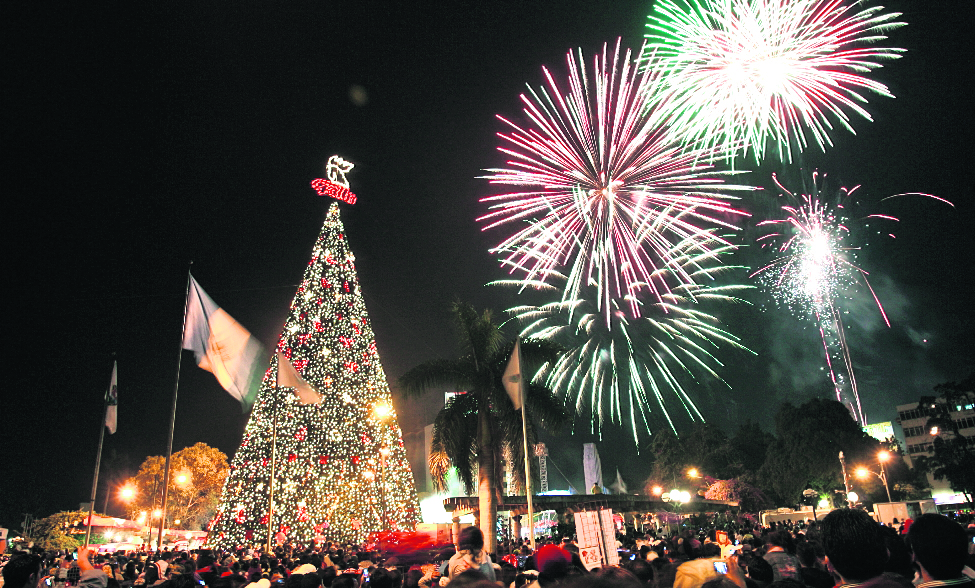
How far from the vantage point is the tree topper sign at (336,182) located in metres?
30.1

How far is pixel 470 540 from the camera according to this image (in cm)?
690

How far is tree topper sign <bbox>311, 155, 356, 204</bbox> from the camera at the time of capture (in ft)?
98.7

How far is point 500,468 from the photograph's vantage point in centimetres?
2033

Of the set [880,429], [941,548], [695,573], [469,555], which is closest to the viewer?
[941,548]

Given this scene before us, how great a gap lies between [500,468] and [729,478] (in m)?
54.6

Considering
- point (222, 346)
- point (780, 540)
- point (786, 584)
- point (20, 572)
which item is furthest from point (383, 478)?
point (786, 584)

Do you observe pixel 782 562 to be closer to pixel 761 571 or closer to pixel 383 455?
pixel 761 571

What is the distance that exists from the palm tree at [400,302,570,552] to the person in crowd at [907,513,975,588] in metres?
17.2

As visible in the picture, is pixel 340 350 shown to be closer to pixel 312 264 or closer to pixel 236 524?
pixel 312 264

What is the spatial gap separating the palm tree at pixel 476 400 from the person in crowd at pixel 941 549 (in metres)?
17.2

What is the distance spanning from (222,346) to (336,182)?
651 inches

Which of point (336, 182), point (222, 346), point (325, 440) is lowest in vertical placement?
point (325, 440)

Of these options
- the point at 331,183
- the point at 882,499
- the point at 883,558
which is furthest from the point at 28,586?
the point at 882,499

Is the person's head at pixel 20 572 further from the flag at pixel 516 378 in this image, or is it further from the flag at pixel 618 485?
the flag at pixel 618 485
